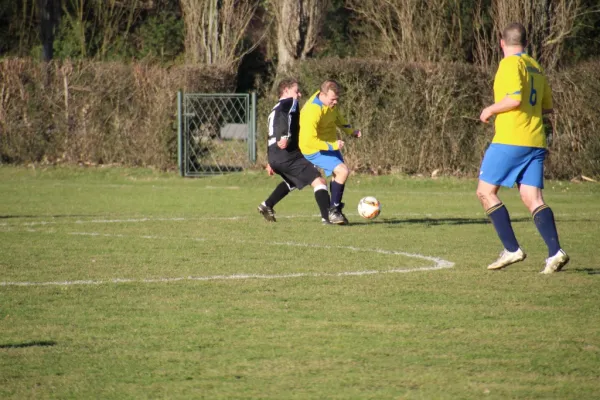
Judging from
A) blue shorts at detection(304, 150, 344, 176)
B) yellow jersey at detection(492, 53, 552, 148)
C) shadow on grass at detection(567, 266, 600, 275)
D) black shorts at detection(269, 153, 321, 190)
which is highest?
yellow jersey at detection(492, 53, 552, 148)

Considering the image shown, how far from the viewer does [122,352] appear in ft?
18.7

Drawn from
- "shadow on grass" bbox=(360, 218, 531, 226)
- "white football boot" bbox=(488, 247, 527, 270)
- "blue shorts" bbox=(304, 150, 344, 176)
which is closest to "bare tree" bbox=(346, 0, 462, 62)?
"shadow on grass" bbox=(360, 218, 531, 226)

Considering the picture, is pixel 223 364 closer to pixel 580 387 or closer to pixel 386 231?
pixel 580 387

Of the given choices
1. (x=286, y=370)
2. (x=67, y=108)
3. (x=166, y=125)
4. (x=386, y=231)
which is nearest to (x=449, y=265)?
(x=386, y=231)

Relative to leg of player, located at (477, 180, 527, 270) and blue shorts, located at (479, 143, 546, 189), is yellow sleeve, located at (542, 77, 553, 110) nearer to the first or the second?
blue shorts, located at (479, 143, 546, 189)

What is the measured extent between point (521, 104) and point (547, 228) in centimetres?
109

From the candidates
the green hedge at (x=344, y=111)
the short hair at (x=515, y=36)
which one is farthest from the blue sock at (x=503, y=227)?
the green hedge at (x=344, y=111)

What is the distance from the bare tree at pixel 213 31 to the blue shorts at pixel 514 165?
18669 mm

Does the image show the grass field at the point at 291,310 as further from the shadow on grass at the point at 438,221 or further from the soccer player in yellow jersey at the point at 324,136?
the soccer player in yellow jersey at the point at 324,136

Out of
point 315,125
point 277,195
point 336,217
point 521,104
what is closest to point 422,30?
point 315,125

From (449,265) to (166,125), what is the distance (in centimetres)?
1424

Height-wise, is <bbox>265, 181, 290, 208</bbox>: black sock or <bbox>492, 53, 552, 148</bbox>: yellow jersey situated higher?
<bbox>492, 53, 552, 148</bbox>: yellow jersey

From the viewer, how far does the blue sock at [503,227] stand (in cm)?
863

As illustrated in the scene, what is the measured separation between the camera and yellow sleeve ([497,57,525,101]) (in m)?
8.37
